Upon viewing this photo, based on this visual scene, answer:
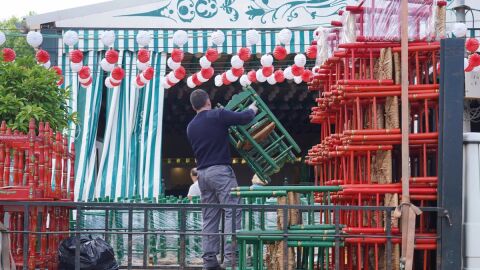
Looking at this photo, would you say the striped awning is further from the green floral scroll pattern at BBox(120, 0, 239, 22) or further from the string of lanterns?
the string of lanterns

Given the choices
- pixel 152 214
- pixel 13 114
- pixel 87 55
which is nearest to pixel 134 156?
pixel 87 55

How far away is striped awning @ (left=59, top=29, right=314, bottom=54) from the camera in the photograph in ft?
56.0

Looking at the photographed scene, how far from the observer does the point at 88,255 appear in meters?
7.56

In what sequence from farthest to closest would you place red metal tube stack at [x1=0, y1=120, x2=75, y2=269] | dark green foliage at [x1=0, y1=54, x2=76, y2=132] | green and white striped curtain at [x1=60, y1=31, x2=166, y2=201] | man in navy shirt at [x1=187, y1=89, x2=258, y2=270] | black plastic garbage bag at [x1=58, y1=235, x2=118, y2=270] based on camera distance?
green and white striped curtain at [x1=60, y1=31, x2=166, y2=201]
dark green foliage at [x1=0, y1=54, x2=76, y2=132]
man in navy shirt at [x1=187, y1=89, x2=258, y2=270]
black plastic garbage bag at [x1=58, y1=235, x2=118, y2=270]
red metal tube stack at [x1=0, y1=120, x2=75, y2=269]

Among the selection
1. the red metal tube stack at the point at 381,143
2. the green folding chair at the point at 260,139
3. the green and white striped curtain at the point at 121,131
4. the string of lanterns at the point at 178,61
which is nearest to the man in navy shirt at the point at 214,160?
the green folding chair at the point at 260,139

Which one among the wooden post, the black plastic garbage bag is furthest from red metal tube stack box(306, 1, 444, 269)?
the black plastic garbage bag

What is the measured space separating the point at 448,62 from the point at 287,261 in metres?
2.04

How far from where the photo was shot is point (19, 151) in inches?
297

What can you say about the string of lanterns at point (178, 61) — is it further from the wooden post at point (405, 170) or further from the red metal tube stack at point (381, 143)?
the wooden post at point (405, 170)

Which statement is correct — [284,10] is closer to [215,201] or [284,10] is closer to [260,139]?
[260,139]

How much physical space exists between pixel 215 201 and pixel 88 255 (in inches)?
51.3

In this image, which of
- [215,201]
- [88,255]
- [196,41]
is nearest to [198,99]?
[215,201]

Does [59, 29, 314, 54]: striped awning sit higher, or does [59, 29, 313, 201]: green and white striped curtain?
[59, 29, 314, 54]: striped awning

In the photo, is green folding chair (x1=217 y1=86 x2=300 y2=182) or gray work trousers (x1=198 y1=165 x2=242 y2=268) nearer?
gray work trousers (x1=198 y1=165 x2=242 y2=268)
